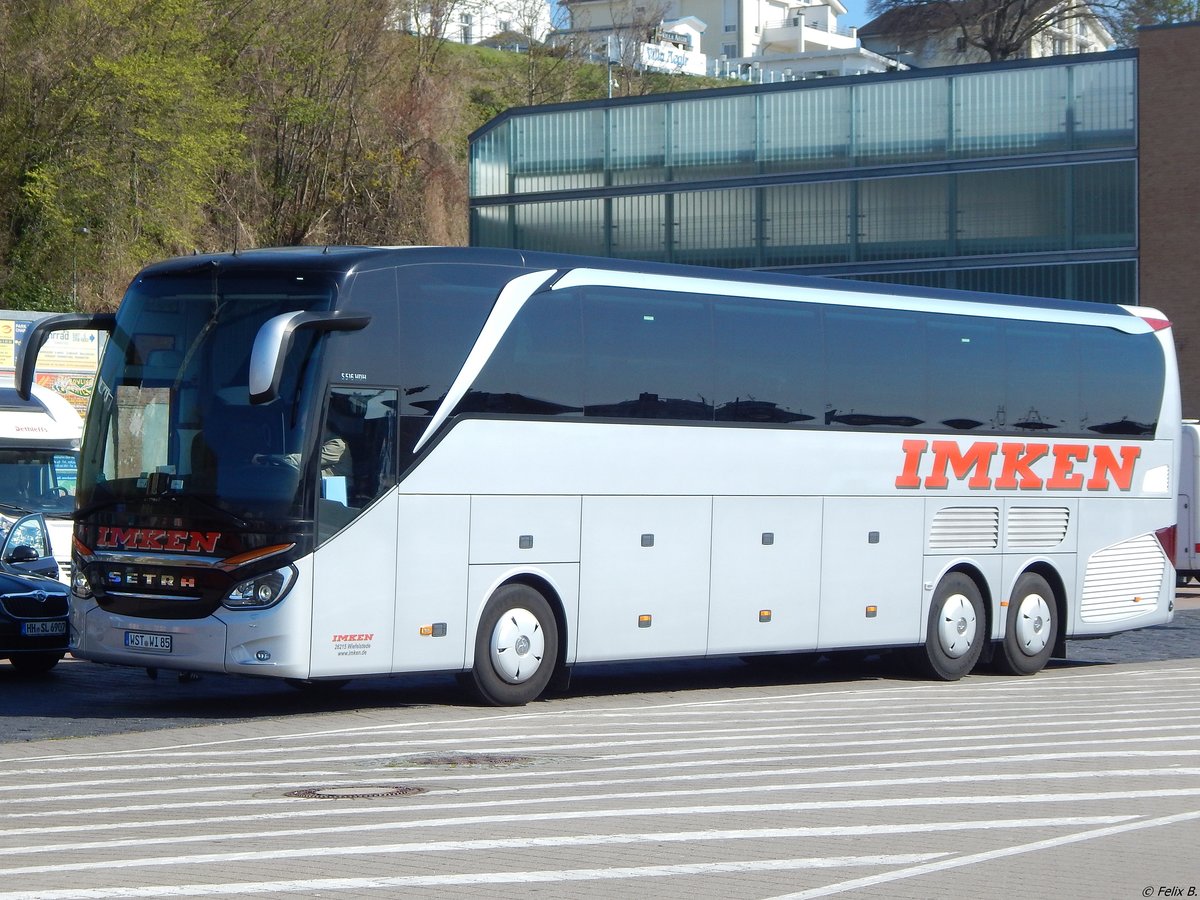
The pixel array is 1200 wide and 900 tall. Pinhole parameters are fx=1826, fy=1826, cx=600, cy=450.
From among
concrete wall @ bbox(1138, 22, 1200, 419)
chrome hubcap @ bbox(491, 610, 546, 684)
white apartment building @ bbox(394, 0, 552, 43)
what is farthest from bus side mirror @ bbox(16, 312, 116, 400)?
white apartment building @ bbox(394, 0, 552, 43)

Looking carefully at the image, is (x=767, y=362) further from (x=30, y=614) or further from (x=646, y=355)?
(x=30, y=614)

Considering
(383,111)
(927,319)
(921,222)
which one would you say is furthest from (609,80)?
(927,319)

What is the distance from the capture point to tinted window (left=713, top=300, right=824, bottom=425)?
16641 millimetres

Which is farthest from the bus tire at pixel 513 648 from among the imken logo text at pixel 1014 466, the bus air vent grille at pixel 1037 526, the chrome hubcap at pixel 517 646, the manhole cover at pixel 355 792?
the bus air vent grille at pixel 1037 526

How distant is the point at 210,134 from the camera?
43875 mm

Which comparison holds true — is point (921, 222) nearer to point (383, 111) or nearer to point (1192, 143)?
point (1192, 143)

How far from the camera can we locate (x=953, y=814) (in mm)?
9398

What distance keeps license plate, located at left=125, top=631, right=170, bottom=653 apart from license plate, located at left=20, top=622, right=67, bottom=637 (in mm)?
2877

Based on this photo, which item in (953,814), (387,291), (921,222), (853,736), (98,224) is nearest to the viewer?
(953,814)

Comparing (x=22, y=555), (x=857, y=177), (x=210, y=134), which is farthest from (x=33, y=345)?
(x=857, y=177)

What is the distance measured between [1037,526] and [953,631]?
162 centimetres

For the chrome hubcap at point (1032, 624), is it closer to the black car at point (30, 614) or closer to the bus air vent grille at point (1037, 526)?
the bus air vent grille at point (1037, 526)

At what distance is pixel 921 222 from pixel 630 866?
38767 millimetres

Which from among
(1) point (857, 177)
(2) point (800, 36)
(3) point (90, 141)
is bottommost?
(3) point (90, 141)
